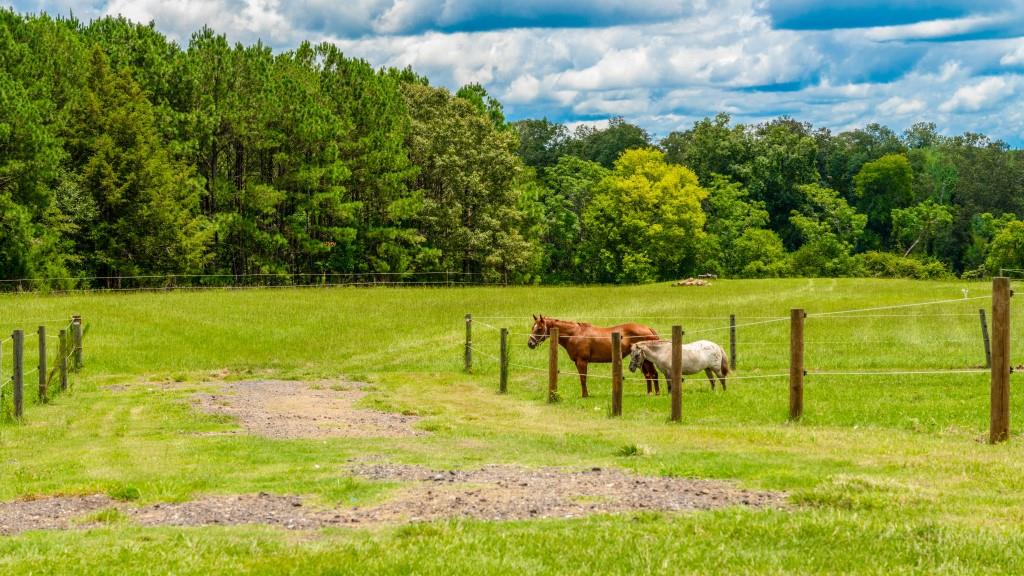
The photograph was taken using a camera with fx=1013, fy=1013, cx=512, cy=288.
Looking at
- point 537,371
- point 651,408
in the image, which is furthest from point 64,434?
point 537,371

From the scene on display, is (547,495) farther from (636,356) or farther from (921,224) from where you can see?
(921,224)

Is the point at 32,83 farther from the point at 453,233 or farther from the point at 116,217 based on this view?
the point at 453,233

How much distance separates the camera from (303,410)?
72.0ft

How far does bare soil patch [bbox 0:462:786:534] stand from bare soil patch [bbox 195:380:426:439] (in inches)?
254

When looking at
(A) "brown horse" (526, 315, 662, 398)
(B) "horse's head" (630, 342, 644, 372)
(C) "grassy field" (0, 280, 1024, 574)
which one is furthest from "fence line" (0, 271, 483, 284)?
(B) "horse's head" (630, 342, 644, 372)

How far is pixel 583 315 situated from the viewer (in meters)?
49.0

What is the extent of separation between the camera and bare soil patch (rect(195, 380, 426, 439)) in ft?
60.8

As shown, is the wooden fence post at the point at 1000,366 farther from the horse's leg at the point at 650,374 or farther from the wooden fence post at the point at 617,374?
the horse's leg at the point at 650,374

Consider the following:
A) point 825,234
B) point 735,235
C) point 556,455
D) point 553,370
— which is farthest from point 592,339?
point 825,234

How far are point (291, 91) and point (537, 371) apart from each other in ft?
156

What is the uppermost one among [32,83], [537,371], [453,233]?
[32,83]

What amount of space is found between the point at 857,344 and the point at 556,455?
2181 centimetres

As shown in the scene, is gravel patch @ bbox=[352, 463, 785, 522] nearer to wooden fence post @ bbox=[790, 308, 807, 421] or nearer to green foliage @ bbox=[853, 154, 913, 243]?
wooden fence post @ bbox=[790, 308, 807, 421]

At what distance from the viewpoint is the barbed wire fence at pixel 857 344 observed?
47.3 feet
